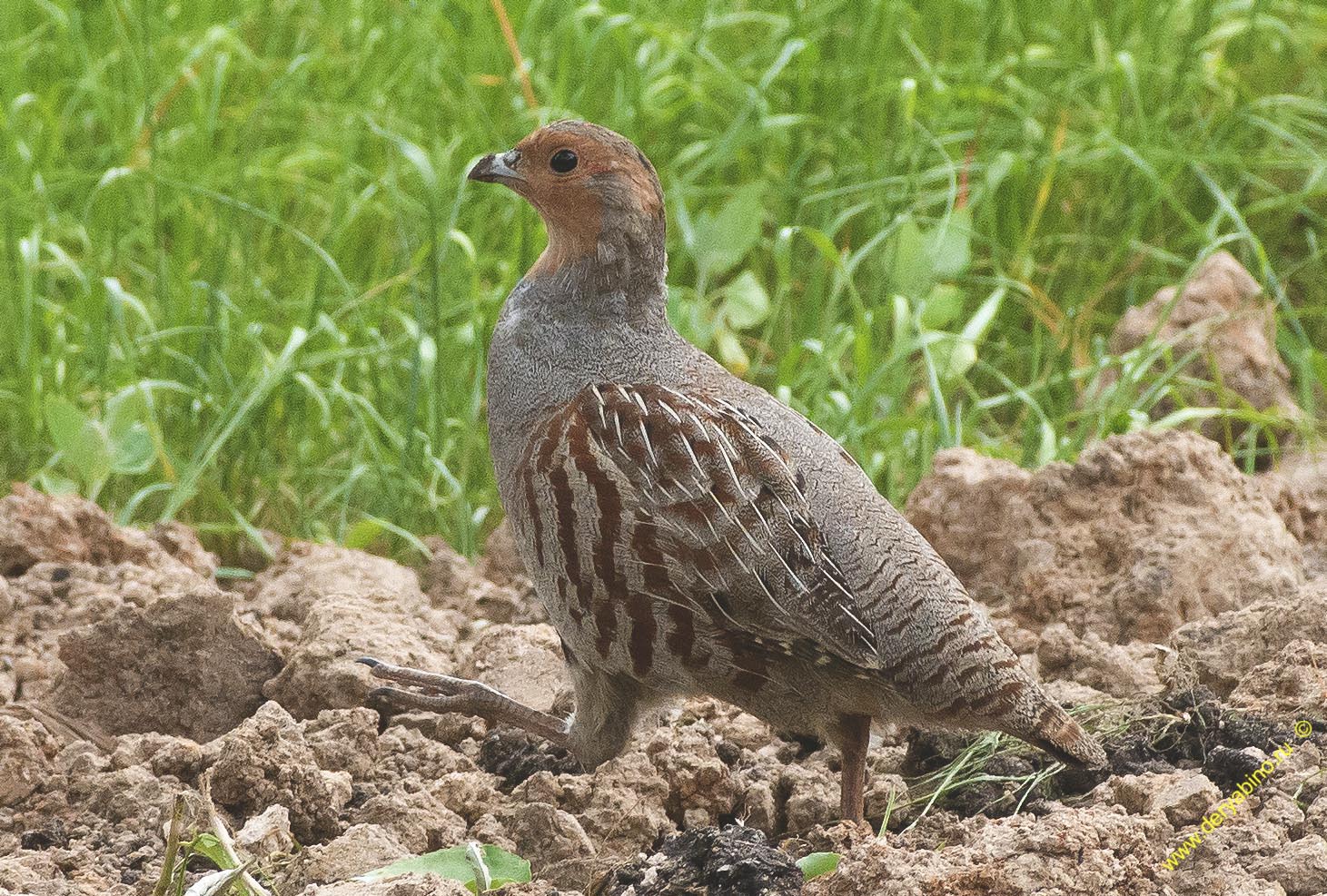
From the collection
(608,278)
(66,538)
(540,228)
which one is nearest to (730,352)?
(540,228)

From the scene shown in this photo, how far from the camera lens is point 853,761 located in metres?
Result: 3.38

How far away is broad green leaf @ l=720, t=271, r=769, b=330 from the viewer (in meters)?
5.86

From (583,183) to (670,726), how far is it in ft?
4.14

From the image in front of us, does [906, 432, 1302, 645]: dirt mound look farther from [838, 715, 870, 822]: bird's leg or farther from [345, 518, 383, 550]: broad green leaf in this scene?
[345, 518, 383, 550]: broad green leaf

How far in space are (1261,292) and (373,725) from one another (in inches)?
147

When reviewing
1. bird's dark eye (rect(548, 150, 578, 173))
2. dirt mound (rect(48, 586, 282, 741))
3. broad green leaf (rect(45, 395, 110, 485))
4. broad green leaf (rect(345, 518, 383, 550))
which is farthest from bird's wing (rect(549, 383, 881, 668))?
broad green leaf (rect(45, 395, 110, 485))

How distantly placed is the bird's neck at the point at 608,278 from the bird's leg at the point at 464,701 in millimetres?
858

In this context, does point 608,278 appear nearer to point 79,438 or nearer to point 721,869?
point 721,869

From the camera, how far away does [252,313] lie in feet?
19.0

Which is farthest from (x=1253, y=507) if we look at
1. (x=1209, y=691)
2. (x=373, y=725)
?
(x=373, y=725)

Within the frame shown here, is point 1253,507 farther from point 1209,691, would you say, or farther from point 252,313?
point 252,313

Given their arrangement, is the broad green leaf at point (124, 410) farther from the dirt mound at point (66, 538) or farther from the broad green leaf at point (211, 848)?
the broad green leaf at point (211, 848)

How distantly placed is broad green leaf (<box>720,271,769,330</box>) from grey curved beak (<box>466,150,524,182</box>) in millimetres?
2027

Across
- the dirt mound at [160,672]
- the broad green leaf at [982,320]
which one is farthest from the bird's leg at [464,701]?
the broad green leaf at [982,320]
